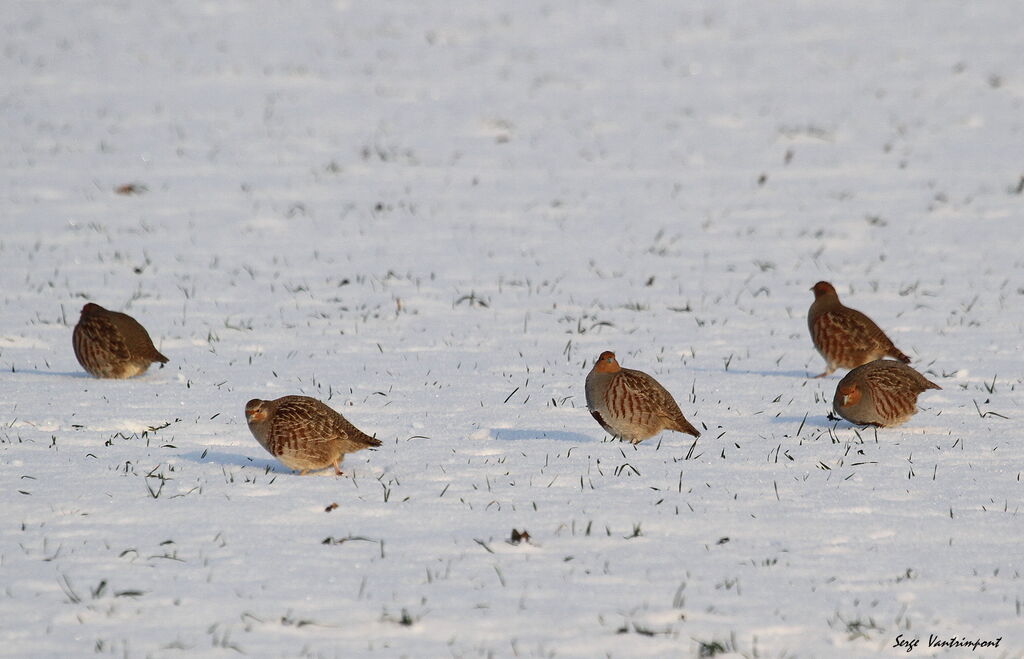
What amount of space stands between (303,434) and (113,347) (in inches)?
126

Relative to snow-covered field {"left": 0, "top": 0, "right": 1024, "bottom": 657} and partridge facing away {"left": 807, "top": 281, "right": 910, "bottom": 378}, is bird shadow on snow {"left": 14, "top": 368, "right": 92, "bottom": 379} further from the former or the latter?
partridge facing away {"left": 807, "top": 281, "right": 910, "bottom": 378}

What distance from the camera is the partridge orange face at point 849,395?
8469 mm

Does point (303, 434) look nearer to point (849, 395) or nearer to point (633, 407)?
point (633, 407)

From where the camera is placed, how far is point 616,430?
827 cm

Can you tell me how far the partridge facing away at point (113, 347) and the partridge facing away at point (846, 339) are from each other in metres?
5.42

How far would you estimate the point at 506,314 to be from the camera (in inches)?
504

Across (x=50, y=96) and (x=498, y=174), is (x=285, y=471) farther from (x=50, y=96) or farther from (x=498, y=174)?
(x=50, y=96)

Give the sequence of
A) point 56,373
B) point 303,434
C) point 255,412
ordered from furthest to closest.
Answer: point 56,373
point 255,412
point 303,434

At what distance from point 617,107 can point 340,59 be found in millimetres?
6557

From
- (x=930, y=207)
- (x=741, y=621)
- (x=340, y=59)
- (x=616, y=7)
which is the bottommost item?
(x=741, y=621)

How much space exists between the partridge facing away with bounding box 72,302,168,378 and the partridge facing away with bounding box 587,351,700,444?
3.81 m

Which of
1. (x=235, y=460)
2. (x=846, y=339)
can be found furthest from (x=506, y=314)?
(x=235, y=460)

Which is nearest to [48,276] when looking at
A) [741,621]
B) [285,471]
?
[285,471]

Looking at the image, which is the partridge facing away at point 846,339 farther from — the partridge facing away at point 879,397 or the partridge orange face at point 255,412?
the partridge orange face at point 255,412
